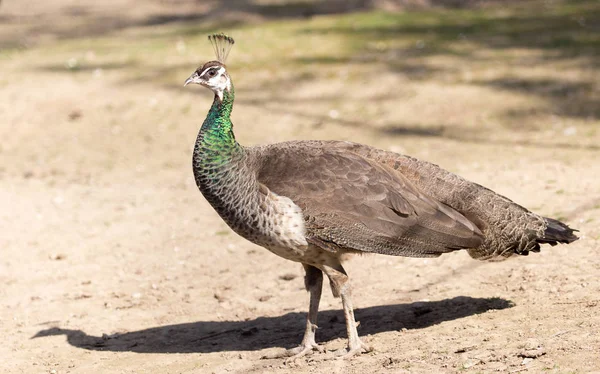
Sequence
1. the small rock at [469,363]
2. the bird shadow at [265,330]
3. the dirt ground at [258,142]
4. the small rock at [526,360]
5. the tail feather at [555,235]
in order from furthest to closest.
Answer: the bird shadow at [265,330]
the dirt ground at [258,142]
the tail feather at [555,235]
the small rock at [469,363]
the small rock at [526,360]

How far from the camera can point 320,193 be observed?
5.80m

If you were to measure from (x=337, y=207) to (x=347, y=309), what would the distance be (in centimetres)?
69

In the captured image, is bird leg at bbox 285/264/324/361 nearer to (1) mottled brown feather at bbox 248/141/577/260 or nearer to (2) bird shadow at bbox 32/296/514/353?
(2) bird shadow at bbox 32/296/514/353

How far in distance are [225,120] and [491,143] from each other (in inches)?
219

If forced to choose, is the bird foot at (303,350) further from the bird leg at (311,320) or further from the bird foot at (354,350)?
the bird foot at (354,350)

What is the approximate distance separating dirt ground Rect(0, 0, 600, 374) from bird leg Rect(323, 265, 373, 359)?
0.10m

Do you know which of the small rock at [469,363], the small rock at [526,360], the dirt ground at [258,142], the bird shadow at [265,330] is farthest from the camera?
the bird shadow at [265,330]

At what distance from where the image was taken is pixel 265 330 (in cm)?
665

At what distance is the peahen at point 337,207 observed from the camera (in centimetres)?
570

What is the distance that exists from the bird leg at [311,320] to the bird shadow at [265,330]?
0.96 feet

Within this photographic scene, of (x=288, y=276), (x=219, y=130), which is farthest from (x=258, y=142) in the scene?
(x=219, y=130)

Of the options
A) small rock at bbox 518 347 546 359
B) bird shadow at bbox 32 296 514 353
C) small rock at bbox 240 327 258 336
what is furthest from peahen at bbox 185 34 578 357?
small rock at bbox 518 347 546 359

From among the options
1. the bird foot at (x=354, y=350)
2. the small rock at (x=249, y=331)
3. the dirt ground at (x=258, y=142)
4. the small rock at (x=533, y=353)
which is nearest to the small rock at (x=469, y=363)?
the dirt ground at (x=258, y=142)

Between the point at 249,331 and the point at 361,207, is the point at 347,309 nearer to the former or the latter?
the point at 361,207
